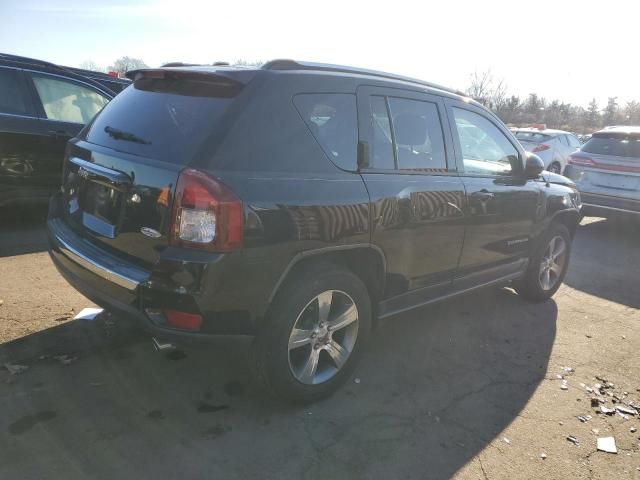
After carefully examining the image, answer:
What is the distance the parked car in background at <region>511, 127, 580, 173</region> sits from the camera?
45.5ft

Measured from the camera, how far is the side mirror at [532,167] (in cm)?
432

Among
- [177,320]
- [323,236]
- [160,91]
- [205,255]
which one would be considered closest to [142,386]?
[177,320]

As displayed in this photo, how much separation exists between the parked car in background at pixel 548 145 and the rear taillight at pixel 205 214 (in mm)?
13094

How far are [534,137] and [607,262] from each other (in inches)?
327

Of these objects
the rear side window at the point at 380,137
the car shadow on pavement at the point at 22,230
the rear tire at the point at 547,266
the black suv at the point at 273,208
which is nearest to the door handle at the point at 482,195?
the black suv at the point at 273,208

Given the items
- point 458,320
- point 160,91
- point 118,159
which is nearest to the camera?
point 118,159

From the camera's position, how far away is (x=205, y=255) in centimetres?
236

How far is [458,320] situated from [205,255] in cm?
286

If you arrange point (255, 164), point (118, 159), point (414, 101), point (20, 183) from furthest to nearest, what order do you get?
point (20, 183)
point (414, 101)
point (118, 159)
point (255, 164)

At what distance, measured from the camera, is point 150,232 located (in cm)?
248

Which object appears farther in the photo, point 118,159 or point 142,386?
point 142,386

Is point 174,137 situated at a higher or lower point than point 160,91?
lower

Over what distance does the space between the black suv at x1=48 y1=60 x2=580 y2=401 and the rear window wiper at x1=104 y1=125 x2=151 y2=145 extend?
12 millimetres

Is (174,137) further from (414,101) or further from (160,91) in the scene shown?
(414,101)
